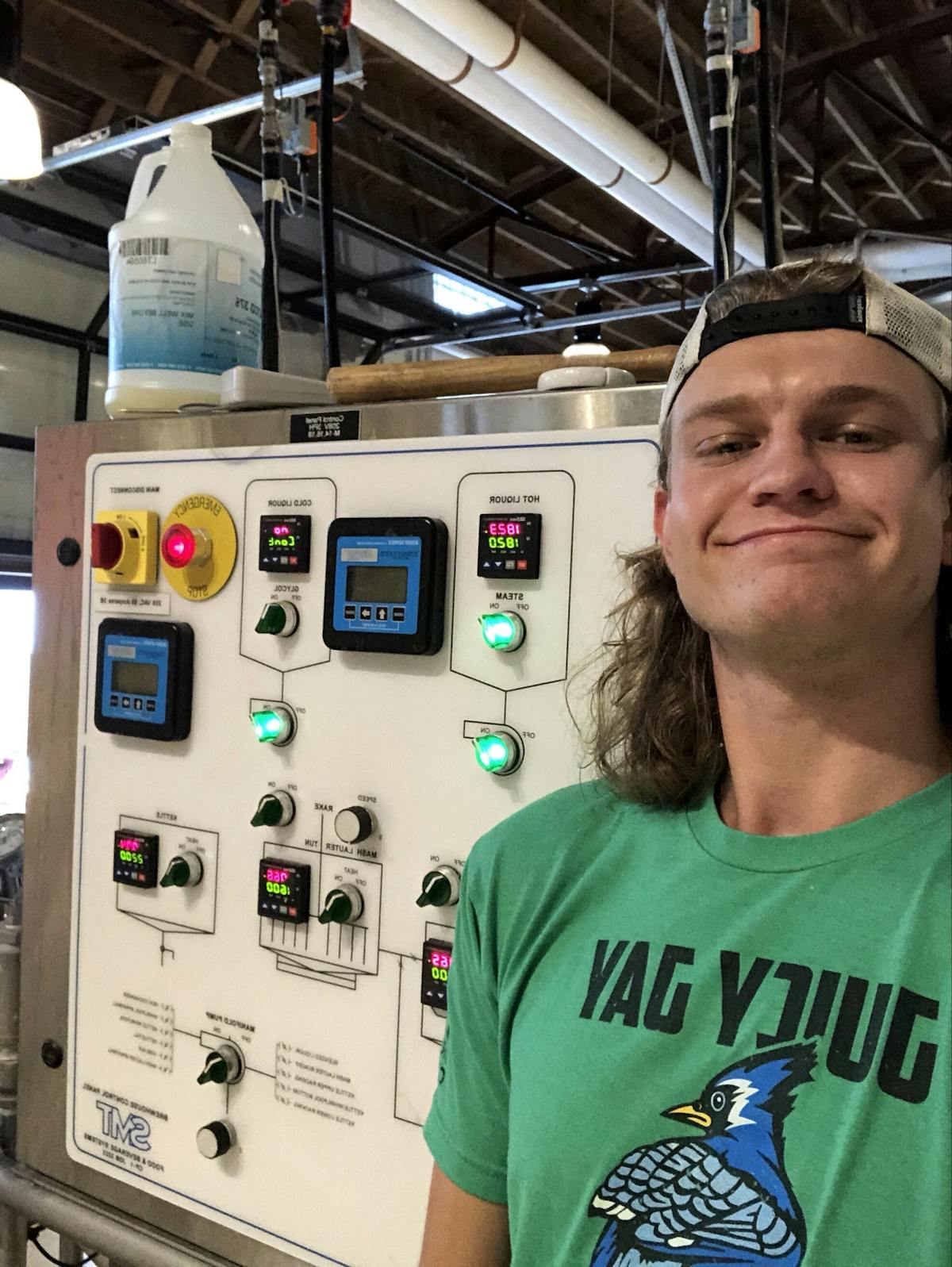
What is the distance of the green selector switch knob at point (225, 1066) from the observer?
118cm

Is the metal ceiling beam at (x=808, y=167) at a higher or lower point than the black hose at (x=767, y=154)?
higher

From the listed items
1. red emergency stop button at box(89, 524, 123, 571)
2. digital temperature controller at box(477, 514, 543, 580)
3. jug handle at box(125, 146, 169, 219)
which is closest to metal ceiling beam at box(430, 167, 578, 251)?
jug handle at box(125, 146, 169, 219)

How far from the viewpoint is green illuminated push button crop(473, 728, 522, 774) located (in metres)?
1.01

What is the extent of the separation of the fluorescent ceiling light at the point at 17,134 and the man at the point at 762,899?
1.40m

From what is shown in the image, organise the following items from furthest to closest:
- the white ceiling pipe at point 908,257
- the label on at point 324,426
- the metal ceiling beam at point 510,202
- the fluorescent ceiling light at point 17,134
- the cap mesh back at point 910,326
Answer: the metal ceiling beam at point 510,202 → the white ceiling pipe at point 908,257 → the fluorescent ceiling light at point 17,134 → the label on at point 324,426 → the cap mesh back at point 910,326

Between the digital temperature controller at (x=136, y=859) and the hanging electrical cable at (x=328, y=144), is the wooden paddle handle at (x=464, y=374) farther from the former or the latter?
the digital temperature controller at (x=136, y=859)

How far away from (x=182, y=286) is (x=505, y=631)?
66cm

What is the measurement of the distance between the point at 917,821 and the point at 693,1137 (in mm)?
270

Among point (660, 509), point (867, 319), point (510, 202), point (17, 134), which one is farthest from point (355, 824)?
point (510, 202)

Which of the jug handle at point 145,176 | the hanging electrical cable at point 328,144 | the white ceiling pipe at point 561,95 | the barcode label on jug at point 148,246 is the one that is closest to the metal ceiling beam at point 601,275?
the white ceiling pipe at point 561,95

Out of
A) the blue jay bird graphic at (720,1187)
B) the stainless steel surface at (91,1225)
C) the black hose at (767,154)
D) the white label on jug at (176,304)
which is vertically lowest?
the stainless steel surface at (91,1225)

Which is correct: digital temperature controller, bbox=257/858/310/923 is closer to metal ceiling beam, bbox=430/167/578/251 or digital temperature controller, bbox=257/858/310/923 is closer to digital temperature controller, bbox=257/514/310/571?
digital temperature controller, bbox=257/514/310/571

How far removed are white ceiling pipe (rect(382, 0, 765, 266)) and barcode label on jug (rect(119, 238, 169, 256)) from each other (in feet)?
3.16

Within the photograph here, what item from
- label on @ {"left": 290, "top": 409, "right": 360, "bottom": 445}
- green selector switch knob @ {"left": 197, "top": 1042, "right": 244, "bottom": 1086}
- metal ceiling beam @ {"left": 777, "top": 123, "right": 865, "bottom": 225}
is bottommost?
green selector switch knob @ {"left": 197, "top": 1042, "right": 244, "bottom": 1086}
